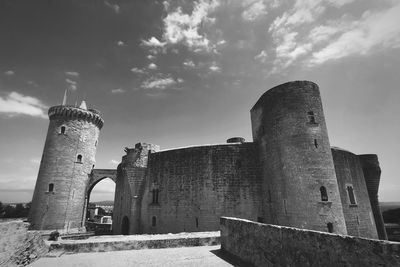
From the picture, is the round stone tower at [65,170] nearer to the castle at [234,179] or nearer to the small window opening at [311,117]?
the castle at [234,179]

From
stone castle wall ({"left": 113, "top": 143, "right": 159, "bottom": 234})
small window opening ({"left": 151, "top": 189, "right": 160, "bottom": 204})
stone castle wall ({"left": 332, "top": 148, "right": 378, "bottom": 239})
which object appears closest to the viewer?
stone castle wall ({"left": 332, "top": 148, "right": 378, "bottom": 239})

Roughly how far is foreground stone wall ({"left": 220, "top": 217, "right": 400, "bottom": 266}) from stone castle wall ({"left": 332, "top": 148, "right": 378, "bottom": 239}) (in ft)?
37.4

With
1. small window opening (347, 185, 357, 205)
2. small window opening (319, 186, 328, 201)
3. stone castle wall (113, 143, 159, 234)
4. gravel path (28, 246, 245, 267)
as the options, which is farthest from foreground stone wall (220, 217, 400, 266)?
stone castle wall (113, 143, 159, 234)

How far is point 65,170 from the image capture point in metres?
21.4

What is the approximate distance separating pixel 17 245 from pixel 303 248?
8086mm

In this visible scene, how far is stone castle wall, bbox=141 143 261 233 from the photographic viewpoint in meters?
15.3

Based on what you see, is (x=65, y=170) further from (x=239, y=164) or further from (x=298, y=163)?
(x=298, y=163)

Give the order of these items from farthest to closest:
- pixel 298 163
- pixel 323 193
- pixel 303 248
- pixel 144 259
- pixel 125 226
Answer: pixel 125 226 → pixel 298 163 → pixel 323 193 → pixel 144 259 → pixel 303 248

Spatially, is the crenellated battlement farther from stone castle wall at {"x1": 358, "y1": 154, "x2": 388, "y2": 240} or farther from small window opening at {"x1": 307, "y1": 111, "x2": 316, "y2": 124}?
stone castle wall at {"x1": 358, "y1": 154, "x2": 388, "y2": 240}

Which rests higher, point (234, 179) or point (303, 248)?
point (234, 179)

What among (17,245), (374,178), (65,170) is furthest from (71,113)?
(374,178)

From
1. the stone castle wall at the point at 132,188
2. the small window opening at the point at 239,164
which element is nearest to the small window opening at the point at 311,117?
the small window opening at the point at 239,164

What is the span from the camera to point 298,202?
11.6m

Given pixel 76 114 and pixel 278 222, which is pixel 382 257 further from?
pixel 76 114
